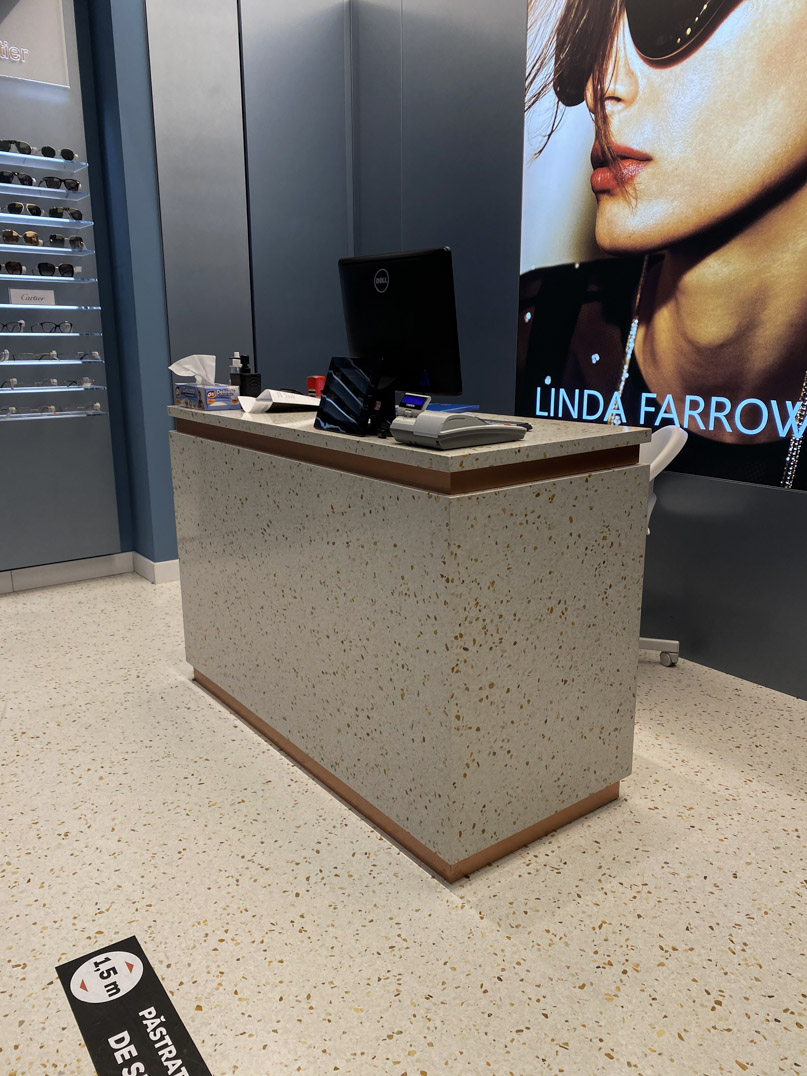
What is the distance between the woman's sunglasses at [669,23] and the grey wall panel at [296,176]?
2037mm

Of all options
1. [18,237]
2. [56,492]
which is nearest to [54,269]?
[18,237]

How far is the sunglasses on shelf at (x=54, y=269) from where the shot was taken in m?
4.01

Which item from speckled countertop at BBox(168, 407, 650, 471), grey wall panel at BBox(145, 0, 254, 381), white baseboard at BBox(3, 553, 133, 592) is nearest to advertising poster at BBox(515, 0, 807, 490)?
speckled countertop at BBox(168, 407, 650, 471)

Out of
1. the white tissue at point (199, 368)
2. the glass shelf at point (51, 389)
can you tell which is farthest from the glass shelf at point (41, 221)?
the white tissue at point (199, 368)

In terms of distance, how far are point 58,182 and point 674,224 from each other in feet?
9.94

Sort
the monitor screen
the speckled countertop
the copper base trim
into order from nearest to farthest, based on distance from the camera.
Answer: the speckled countertop, the copper base trim, the monitor screen

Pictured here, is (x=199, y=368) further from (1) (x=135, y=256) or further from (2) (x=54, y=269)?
(2) (x=54, y=269)

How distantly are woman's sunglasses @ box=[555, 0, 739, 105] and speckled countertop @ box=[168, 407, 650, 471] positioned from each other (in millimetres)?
1785

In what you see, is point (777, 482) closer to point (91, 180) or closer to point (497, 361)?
point (497, 361)

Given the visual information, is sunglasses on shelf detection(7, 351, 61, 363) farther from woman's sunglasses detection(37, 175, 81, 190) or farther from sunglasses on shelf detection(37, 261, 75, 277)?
woman's sunglasses detection(37, 175, 81, 190)

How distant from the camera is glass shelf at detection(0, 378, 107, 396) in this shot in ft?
13.4

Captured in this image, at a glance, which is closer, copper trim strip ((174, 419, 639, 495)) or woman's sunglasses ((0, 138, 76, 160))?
copper trim strip ((174, 419, 639, 495))

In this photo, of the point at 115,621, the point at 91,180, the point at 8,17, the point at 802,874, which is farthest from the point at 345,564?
the point at 8,17

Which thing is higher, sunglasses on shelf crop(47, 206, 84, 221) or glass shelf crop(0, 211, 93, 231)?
sunglasses on shelf crop(47, 206, 84, 221)
